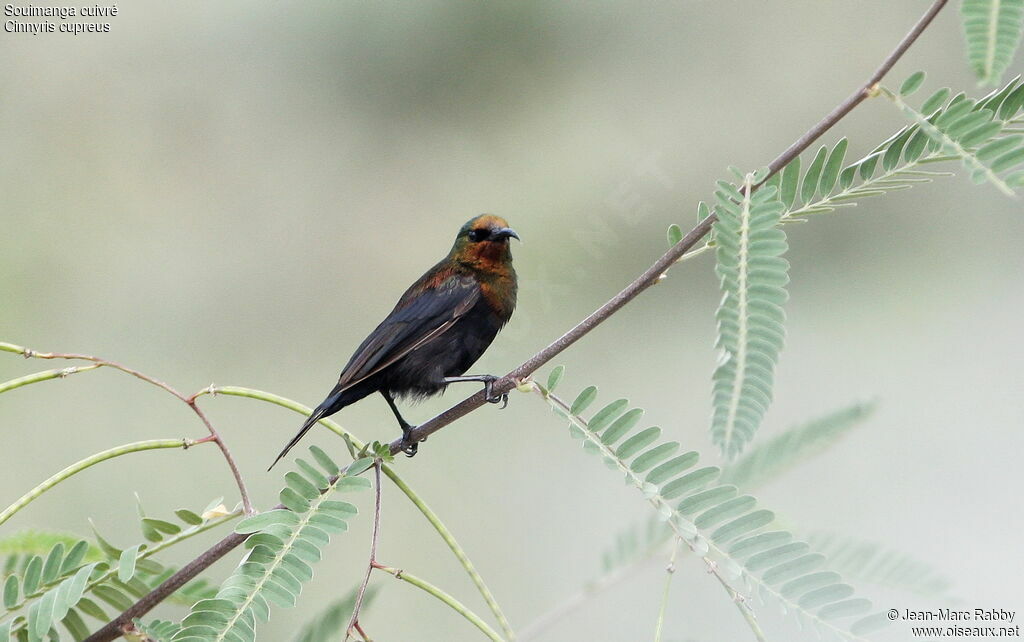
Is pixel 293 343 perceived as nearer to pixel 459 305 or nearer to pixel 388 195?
pixel 388 195

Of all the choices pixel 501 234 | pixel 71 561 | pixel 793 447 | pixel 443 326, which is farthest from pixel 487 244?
pixel 71 561

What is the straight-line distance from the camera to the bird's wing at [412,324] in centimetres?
88

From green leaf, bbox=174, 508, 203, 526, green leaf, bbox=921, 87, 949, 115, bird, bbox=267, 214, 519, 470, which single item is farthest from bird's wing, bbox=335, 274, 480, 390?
green leaf, bbox=921, 87, 949, 115

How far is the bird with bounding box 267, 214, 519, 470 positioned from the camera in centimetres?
91

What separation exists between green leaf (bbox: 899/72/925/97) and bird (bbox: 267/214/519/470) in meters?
0.49

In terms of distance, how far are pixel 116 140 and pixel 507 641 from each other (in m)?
2.03

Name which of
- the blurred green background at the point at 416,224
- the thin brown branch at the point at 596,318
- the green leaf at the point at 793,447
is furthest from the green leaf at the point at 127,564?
the blurred green background at the point at 416,224

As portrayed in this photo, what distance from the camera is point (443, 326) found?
945 millimetres

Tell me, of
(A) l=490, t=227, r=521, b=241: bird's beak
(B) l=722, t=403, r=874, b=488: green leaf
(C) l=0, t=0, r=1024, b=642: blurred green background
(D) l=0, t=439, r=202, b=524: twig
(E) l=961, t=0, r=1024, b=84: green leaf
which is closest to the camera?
(E) l=961, t=0, r=1024, b=84: green leaf

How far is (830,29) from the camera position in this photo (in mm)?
2057

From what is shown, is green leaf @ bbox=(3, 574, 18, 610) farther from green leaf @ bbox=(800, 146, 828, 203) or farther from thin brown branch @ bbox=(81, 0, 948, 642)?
green leaf @ bbox=(800, 146, 828, 203)

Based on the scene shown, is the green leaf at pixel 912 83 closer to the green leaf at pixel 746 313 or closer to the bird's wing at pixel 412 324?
the green leaf at pixel 746 313

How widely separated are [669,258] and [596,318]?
6 centimetres

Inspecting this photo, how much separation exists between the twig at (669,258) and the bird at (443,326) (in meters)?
0.28
